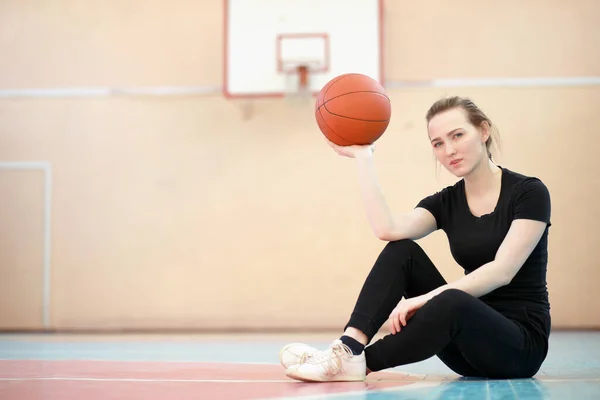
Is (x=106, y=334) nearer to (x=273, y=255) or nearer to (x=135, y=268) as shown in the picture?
(x=135, y=268)

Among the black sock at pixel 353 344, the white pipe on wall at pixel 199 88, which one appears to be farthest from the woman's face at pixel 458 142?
the white pipe on wall at pixel 199 88

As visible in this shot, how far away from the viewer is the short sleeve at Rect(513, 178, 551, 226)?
2109 mm

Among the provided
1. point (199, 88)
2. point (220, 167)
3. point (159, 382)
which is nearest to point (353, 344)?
point (159, 382)

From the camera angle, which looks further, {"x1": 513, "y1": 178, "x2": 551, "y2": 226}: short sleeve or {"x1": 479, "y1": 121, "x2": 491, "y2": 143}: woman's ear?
{"x1": 479, "y1": 121, "x2": 491, "y2": 143}: woman's ear

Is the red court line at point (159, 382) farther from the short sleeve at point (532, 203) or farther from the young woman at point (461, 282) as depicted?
the short sleeve at point (532, 203)

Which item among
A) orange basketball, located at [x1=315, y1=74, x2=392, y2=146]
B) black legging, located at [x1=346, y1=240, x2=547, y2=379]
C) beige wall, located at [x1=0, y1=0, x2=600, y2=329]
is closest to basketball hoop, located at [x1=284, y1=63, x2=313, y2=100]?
beige wall, located at [x1=0, y1=0, x2=600, y2=329]

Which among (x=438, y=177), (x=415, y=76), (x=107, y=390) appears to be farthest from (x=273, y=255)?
(x=107, y=390)

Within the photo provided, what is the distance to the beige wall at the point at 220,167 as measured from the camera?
17.3ft

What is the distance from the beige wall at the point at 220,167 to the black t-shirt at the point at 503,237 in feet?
9.85

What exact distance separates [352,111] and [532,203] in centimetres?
73

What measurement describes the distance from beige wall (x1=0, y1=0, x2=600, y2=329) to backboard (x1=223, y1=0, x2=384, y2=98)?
0.37 meters

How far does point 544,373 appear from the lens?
249 cm

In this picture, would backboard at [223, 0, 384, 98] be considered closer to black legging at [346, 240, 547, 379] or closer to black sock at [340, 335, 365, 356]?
black legging at [346, 240, 547, 379]

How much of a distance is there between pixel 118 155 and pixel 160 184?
0.42 m
